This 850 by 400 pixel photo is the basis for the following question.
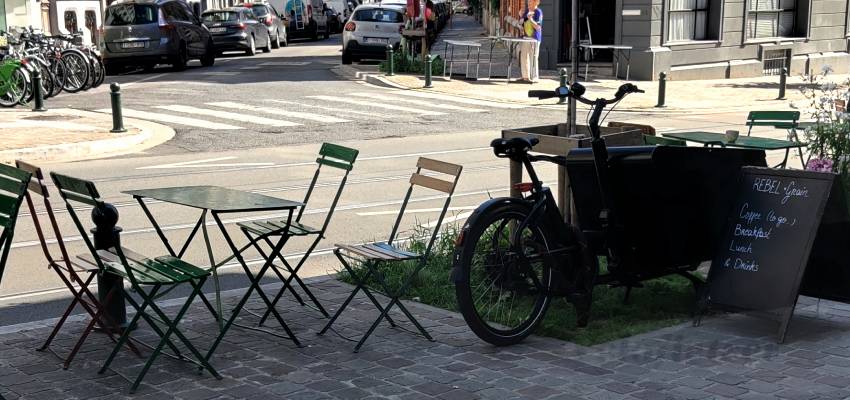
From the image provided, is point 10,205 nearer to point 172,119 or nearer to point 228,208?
point 228,208

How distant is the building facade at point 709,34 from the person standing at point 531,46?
1911 millimetres

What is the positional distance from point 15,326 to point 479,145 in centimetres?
977

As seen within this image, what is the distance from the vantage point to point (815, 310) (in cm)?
712

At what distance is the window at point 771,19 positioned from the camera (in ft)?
97.3

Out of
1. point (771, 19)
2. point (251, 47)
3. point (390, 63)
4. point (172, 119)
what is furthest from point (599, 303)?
point (251, 47)

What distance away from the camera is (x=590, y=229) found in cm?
683

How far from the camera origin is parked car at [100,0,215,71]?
27.0 m

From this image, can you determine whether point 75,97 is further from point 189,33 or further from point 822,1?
→ point 822,1

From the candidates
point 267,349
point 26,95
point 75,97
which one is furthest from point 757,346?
point 75,97

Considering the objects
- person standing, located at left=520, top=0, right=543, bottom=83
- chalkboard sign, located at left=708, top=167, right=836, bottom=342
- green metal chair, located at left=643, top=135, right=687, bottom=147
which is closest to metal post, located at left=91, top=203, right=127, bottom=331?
chalkboard sign, located at left=708, top=167, right=836, bottom=342

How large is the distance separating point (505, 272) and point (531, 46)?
19.1 m

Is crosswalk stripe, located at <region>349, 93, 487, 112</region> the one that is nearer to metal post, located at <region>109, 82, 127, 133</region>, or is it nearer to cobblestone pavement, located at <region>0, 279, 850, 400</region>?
metal post, located at <region>109, 82, 127, 133</region>

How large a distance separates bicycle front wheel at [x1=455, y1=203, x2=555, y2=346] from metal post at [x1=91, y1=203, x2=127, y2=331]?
2.01m

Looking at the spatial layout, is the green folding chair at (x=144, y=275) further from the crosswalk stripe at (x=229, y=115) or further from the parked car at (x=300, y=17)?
the parked car at (x=300, y=17)
